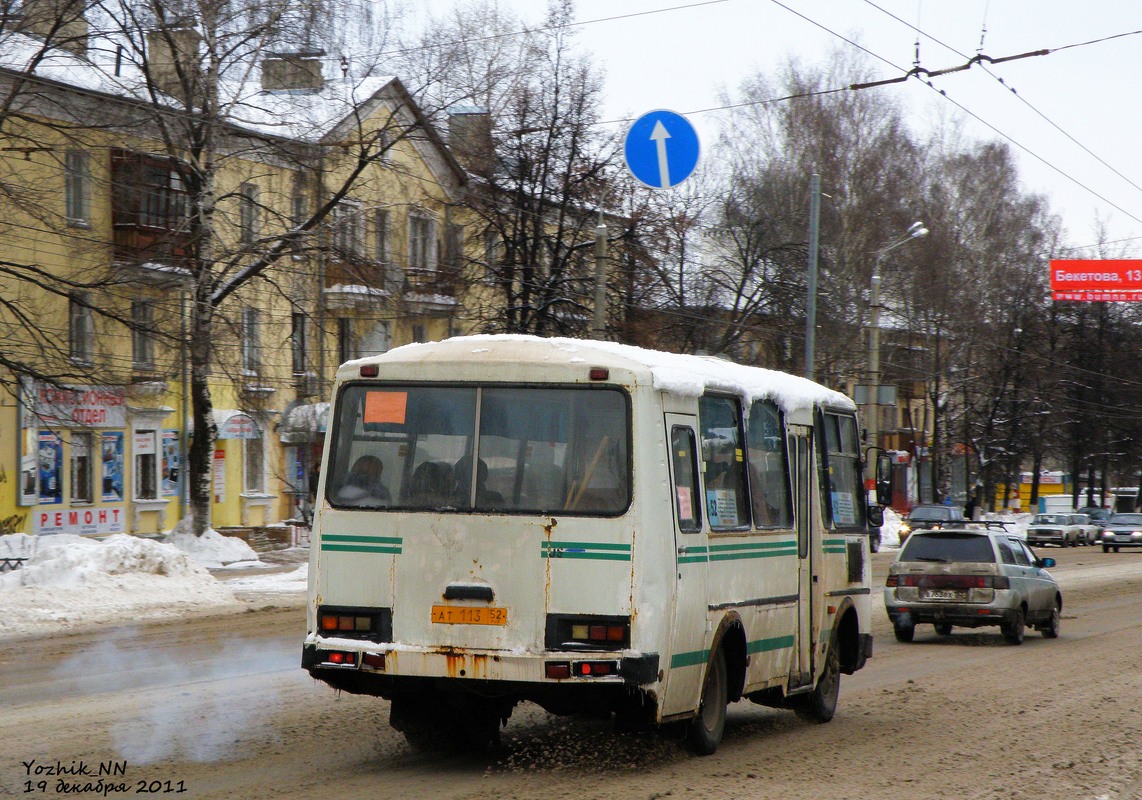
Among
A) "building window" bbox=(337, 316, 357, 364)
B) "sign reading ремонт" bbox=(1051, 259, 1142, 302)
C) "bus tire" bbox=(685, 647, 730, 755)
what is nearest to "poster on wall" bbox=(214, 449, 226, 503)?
"building window" bbox=(337, 316, 357, 364)

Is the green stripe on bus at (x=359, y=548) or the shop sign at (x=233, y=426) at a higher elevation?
the shop sign at (x=233, y=426)

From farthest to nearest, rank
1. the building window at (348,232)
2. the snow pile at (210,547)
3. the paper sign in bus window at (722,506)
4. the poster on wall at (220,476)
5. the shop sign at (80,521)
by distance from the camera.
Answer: the poster on wall at (220,476) < the shop sign at (80,521) < the snow pile at (210,547) < the building window at (348,232) < the paper sign in bus window at (722,506)

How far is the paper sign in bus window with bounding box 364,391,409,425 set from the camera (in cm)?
834

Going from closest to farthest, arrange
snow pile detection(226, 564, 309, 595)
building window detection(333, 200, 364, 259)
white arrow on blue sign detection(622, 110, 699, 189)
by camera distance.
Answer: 1. white arrow on blue sign detection(622, 110, 699, 189)
2. snow pile detection(226, 564, 309, 595)
3. building window detection(333, 200, 364, 259)

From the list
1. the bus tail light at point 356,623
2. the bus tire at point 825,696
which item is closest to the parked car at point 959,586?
the bus tire at point 825,696

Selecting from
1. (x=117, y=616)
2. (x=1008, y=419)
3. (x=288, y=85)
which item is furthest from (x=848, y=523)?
(x=1008, y=419)

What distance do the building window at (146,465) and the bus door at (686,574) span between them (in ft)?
103

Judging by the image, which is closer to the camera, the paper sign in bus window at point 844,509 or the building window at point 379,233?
the paper sign in bus window at point 844,509

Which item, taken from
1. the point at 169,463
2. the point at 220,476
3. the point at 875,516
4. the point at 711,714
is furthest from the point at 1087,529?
the point at 711,714

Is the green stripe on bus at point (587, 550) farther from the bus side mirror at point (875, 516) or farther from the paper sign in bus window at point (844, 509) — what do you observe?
the bus side mirror at point (875, 516)

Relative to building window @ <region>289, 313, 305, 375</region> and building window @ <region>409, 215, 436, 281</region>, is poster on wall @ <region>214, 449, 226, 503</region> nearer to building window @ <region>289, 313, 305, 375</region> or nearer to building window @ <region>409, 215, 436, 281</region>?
building window @ <region>409, 215, 436, 281</region>

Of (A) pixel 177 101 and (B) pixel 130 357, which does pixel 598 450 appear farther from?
(B) pixel 130 357

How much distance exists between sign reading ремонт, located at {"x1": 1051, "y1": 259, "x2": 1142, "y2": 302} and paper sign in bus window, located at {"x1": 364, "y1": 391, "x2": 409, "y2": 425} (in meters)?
40.8

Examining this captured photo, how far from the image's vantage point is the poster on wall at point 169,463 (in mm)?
38500
